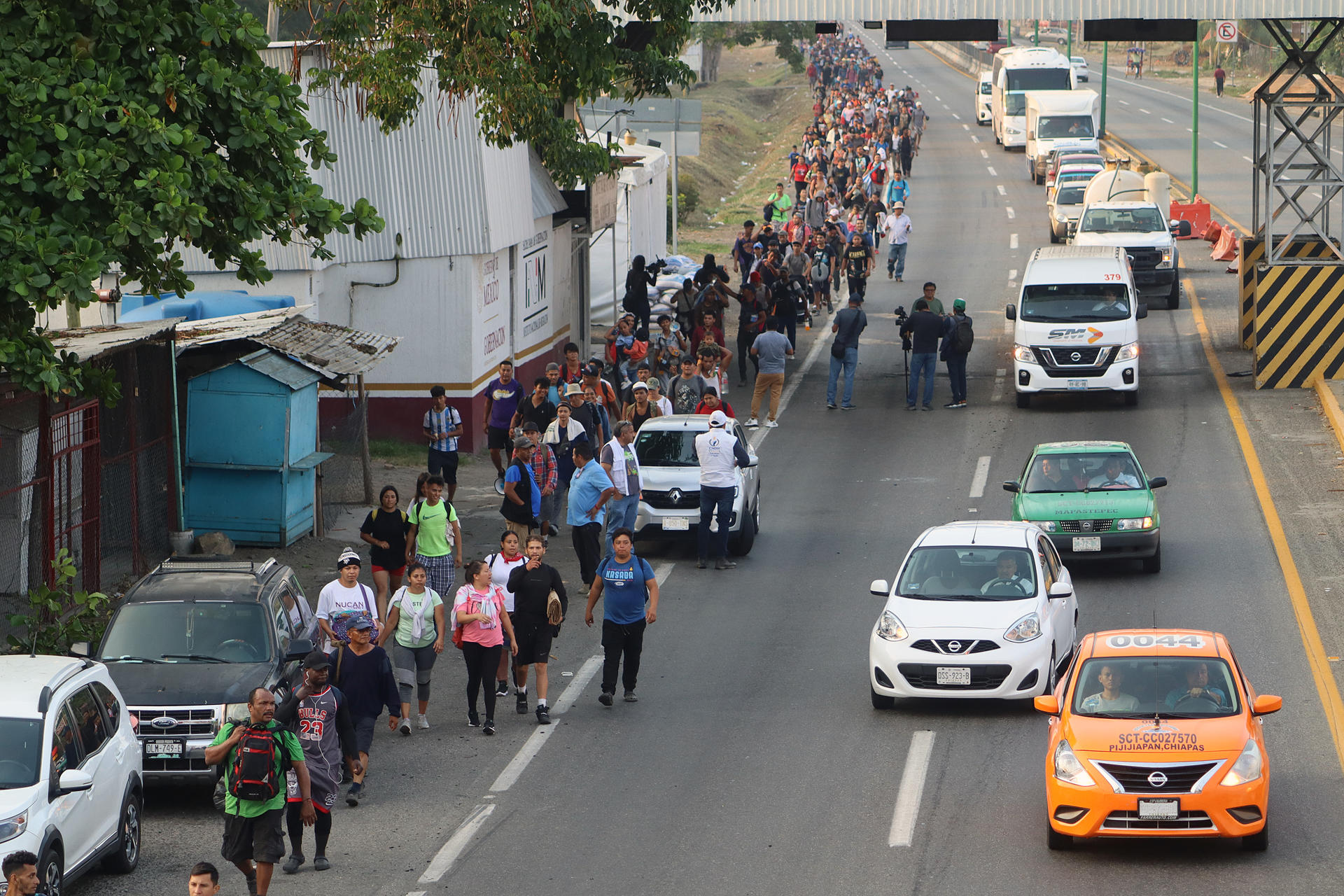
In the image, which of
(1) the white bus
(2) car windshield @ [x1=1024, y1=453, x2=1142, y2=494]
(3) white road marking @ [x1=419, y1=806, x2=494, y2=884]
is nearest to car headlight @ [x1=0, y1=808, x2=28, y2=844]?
(3) white road marking @ [x1=419, y1=806, x2=494, y2=884]

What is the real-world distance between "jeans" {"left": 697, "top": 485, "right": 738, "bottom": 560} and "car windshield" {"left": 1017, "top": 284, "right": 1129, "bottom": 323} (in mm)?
9452

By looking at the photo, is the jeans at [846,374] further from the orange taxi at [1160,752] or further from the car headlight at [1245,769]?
the car headlight at [1245,769]

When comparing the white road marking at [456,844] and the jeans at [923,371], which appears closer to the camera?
the white road marking at [456,844]

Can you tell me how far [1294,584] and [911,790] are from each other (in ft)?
24.1

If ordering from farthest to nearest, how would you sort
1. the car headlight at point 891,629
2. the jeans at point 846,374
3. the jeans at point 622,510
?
the jeans at point 846,374
the jeans at point 622,510
the car headlight at point 891,629

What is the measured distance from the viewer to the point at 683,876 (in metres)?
11.5

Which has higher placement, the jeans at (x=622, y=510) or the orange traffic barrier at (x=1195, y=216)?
the orange traffic barrier at (x=1195, y=216)

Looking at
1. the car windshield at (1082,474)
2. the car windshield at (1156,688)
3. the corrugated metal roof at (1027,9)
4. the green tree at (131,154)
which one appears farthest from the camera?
the corrugated metal roof at (1027,9)

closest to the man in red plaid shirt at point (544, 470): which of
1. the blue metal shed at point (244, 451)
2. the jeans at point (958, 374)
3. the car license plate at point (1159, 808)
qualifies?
the blue metal shed at point (244, 451)

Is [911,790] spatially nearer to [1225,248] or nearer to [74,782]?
[74,782]

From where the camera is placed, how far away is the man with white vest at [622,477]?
18.8 meters

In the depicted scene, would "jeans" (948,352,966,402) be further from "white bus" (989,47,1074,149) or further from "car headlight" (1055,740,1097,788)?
"white bus" (989,47,1074,149)

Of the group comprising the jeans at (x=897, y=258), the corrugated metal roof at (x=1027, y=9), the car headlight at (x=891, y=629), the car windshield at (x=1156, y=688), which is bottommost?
the car headlight at (x=891, y=629)

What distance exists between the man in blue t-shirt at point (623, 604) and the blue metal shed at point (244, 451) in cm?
605
